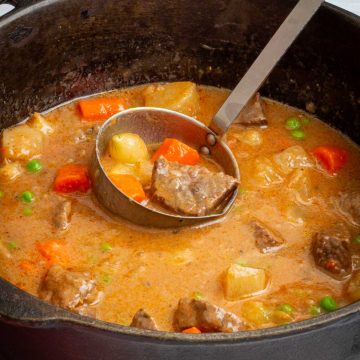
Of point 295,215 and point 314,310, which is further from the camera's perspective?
point 295,215

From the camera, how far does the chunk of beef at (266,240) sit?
127 inches

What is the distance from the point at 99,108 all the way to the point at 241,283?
1.34 meters

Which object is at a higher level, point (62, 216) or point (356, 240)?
point (356, 240)

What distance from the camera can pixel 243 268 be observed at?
3.07 m

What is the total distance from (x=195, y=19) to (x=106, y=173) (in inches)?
41.9

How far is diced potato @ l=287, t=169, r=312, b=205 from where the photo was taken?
349cm

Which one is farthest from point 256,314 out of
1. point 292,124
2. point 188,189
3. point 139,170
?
point 292,124

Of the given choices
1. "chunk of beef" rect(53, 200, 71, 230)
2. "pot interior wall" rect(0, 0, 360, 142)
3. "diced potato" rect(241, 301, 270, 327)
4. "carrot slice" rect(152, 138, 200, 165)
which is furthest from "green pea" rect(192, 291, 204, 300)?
"pot interior wall" rect(0, 0, 360, 142)

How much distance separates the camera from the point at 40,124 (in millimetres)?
3760

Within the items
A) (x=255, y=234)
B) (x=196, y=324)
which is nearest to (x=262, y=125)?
(x=255, y=234)

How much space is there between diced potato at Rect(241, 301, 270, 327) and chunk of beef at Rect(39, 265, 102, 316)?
56 centimetres

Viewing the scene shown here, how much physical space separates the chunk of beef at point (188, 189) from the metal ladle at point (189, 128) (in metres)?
0.05

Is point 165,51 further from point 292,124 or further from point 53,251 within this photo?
point 53,251

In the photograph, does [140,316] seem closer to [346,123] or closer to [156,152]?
[156,152]
